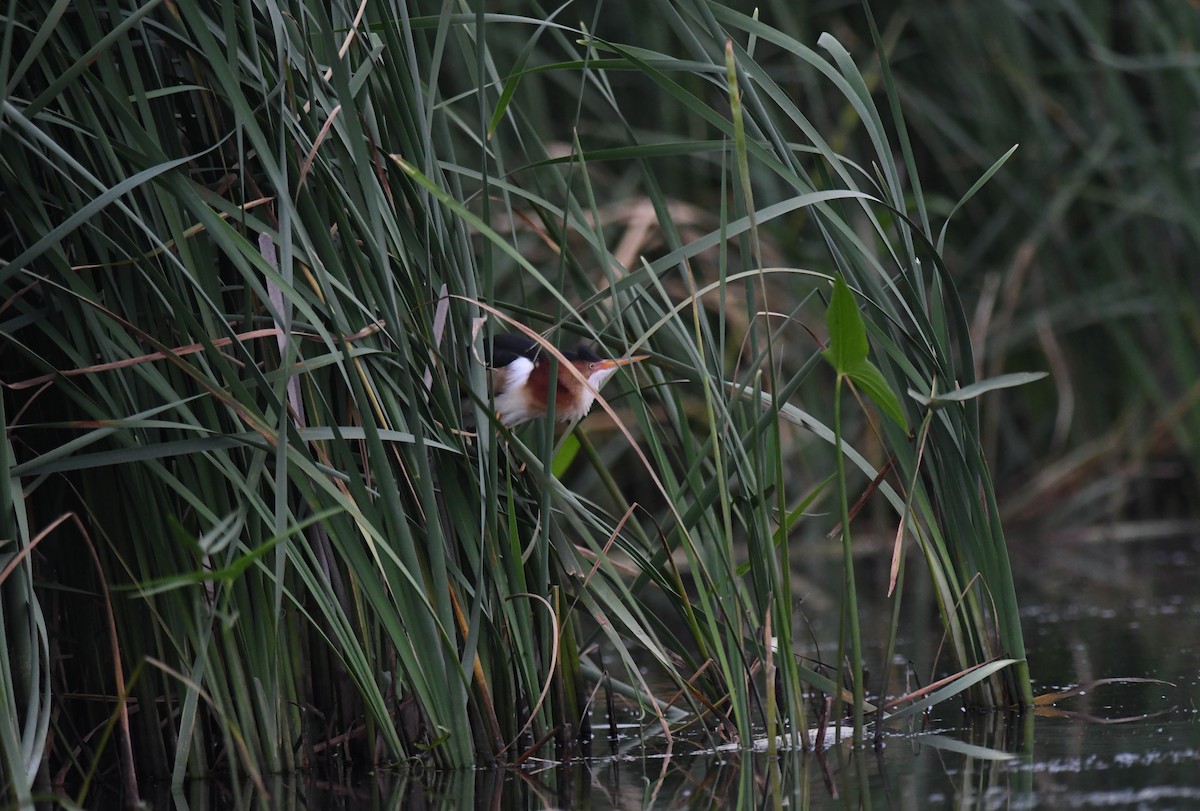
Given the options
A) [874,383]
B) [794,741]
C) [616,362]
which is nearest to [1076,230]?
[616,362]

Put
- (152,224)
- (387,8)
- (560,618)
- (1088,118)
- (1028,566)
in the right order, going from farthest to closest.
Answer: (1088,118)
(1028,566)
(560,618)
(152,224)
(387,8)

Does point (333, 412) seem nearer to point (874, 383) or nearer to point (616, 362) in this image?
point (616, 362)

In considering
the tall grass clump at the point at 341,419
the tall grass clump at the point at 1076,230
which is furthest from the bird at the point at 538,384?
the tall grass clump at the point at 1076,230

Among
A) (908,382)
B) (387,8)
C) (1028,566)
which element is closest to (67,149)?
(387,8)

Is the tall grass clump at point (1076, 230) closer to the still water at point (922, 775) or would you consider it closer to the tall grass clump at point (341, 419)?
the still water at point (922, 775)

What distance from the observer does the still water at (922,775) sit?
2164 mm

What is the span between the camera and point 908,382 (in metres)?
2.71

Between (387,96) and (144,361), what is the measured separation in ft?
1.98

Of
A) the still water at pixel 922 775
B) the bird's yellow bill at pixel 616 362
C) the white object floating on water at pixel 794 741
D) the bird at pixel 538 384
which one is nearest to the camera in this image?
the still water at pixel 922 775

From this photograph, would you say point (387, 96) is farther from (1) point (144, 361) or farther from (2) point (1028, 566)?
(2) point (1028, 566)

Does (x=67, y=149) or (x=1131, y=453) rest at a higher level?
(x=67, y=149)

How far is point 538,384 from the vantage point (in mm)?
2762

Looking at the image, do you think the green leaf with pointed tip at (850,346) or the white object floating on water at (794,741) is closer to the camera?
the green leaf with pointed tip at (850,346)

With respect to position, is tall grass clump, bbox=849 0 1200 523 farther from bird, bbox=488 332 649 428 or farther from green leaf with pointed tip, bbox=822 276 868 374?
green leaf with pointed tip, bbox=822 276 868 374
